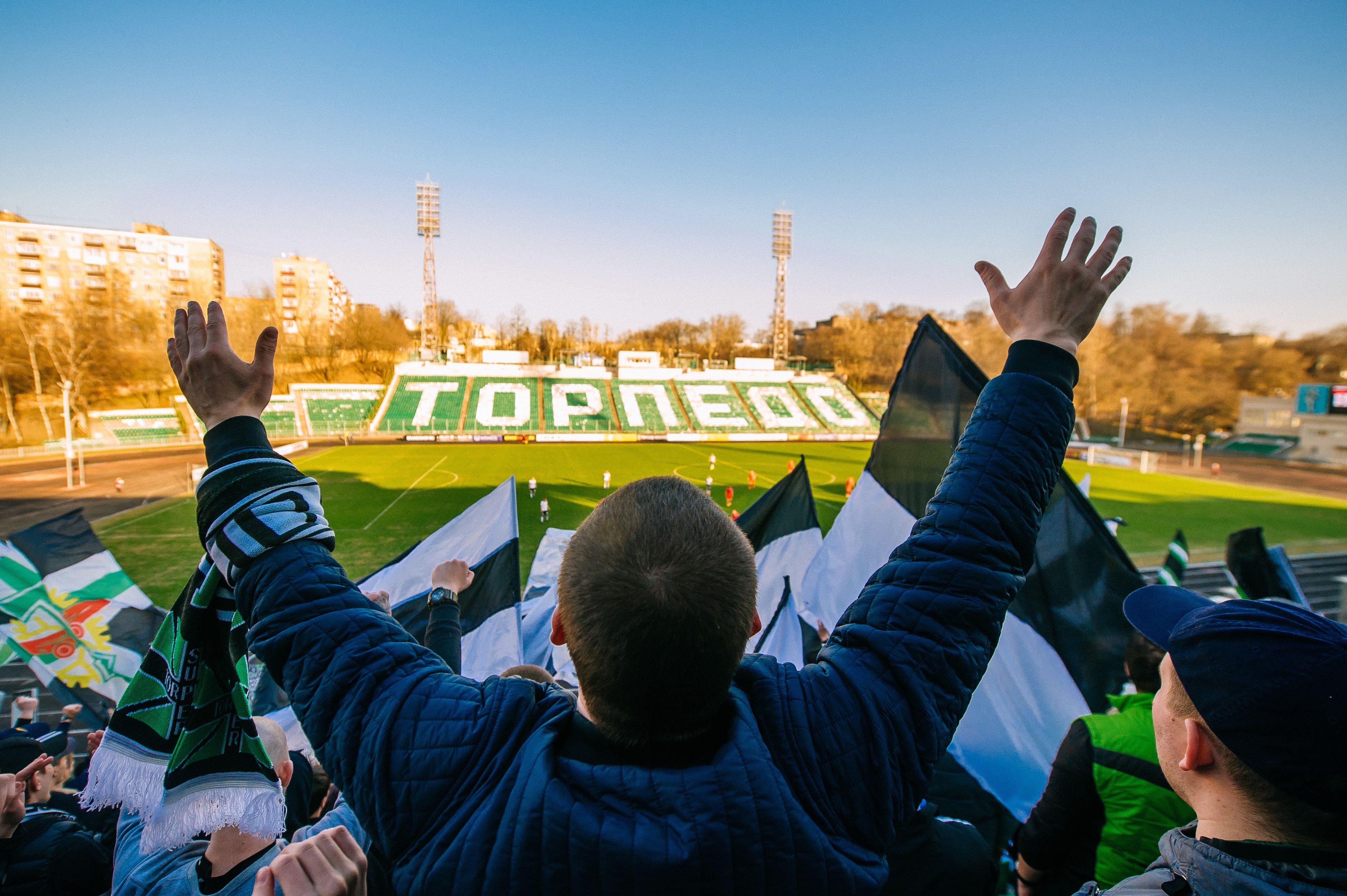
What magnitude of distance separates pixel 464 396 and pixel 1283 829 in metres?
44.5

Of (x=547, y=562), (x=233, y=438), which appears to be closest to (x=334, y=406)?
(x=547, y=562)

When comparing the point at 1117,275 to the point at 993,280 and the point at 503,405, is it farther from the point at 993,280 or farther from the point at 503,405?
the point at 503,405

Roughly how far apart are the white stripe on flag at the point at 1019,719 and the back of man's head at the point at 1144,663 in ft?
1.18

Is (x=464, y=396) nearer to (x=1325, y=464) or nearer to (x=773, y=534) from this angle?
(x=773, y=534)

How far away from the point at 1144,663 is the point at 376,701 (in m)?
4.02

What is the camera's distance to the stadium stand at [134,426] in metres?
34.3

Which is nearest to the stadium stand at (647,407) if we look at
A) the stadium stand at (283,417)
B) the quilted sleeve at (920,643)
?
the stadium stand at (283,417)

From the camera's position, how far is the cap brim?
5.85 ft

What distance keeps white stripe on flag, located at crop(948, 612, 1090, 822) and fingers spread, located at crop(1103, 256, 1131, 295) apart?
3021mm

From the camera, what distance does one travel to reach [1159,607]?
184 cm

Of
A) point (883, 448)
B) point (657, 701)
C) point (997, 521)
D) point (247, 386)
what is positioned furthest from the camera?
point (883, 448)

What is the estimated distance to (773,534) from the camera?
246 inches

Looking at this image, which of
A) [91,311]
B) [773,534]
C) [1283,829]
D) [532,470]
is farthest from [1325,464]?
[91,311]

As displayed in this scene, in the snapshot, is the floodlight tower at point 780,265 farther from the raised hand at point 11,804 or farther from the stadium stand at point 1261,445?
the raised hand at point 11,804
